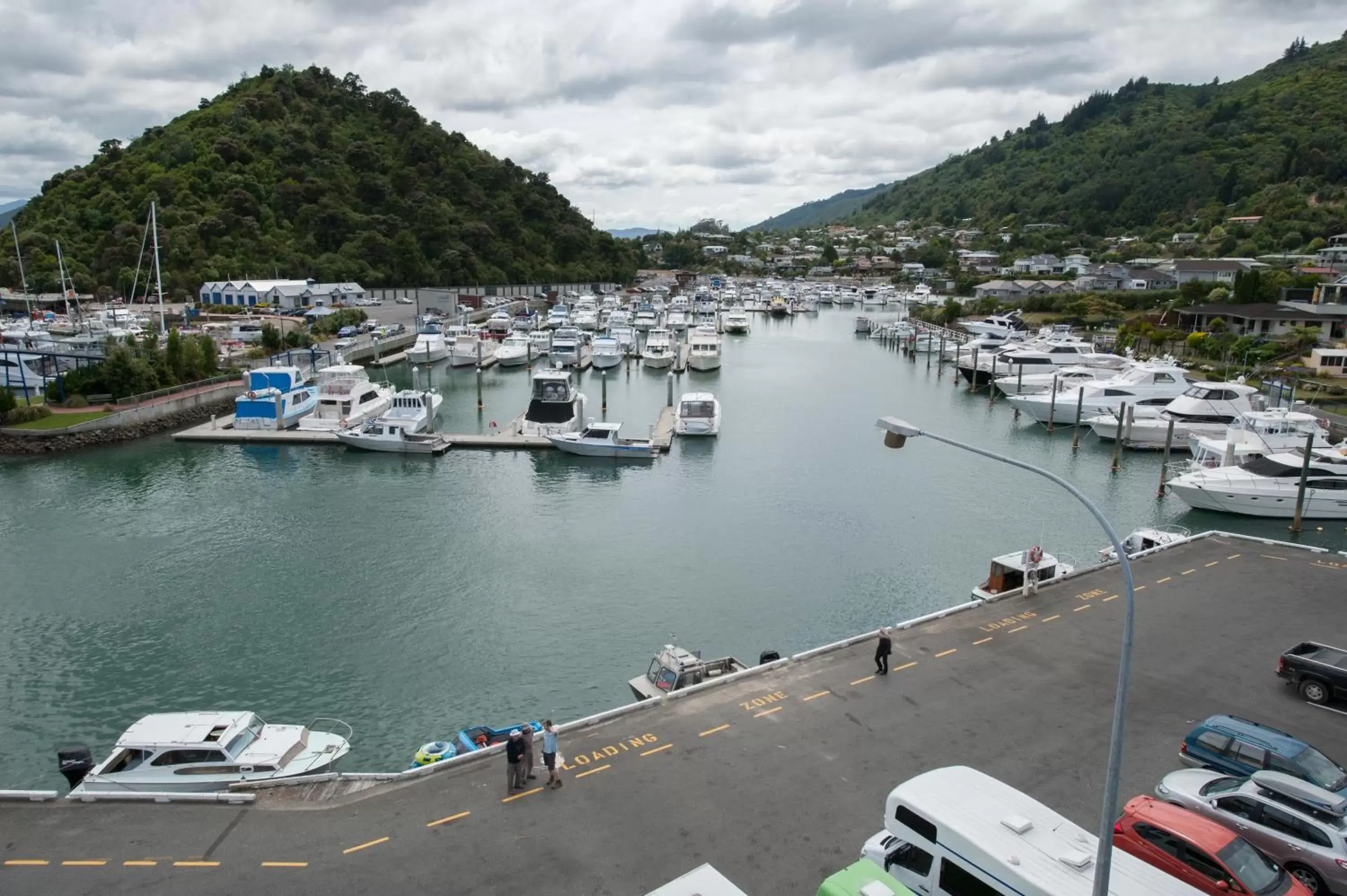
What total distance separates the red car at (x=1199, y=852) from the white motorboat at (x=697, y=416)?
123 ft

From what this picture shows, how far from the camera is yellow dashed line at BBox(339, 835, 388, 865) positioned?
38.3ft

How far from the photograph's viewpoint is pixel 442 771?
13.8 metres

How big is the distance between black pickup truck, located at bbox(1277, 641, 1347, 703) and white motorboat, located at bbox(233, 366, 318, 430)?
47331 millimetres

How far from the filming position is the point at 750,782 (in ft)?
44.0

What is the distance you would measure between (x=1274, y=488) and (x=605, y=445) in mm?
29875

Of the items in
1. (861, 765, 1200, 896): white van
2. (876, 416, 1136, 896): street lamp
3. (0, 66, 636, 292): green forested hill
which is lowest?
(861, 765, 1200, 896): white van

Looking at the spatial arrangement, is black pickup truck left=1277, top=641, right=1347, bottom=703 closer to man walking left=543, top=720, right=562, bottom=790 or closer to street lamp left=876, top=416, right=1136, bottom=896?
street lamp left=876, top=416, right=1136, bottom=896

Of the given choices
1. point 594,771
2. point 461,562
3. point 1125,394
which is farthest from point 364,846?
point 1125,394

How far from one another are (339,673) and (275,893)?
11417mm

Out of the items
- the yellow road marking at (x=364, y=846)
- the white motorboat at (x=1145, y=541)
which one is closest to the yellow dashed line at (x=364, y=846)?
the yellow road marking at (x=364, y=846)

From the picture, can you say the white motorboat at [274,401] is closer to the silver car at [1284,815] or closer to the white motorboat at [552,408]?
the white motorboat at [552,408]

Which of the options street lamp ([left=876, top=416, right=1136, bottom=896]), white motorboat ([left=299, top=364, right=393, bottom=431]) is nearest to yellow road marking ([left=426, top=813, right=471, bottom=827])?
street lamp ([left=876, top=416, right=1136, bottom=896])

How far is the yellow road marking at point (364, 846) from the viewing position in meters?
11.7

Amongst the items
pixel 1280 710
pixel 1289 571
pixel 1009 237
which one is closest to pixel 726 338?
pixel 1289 571
